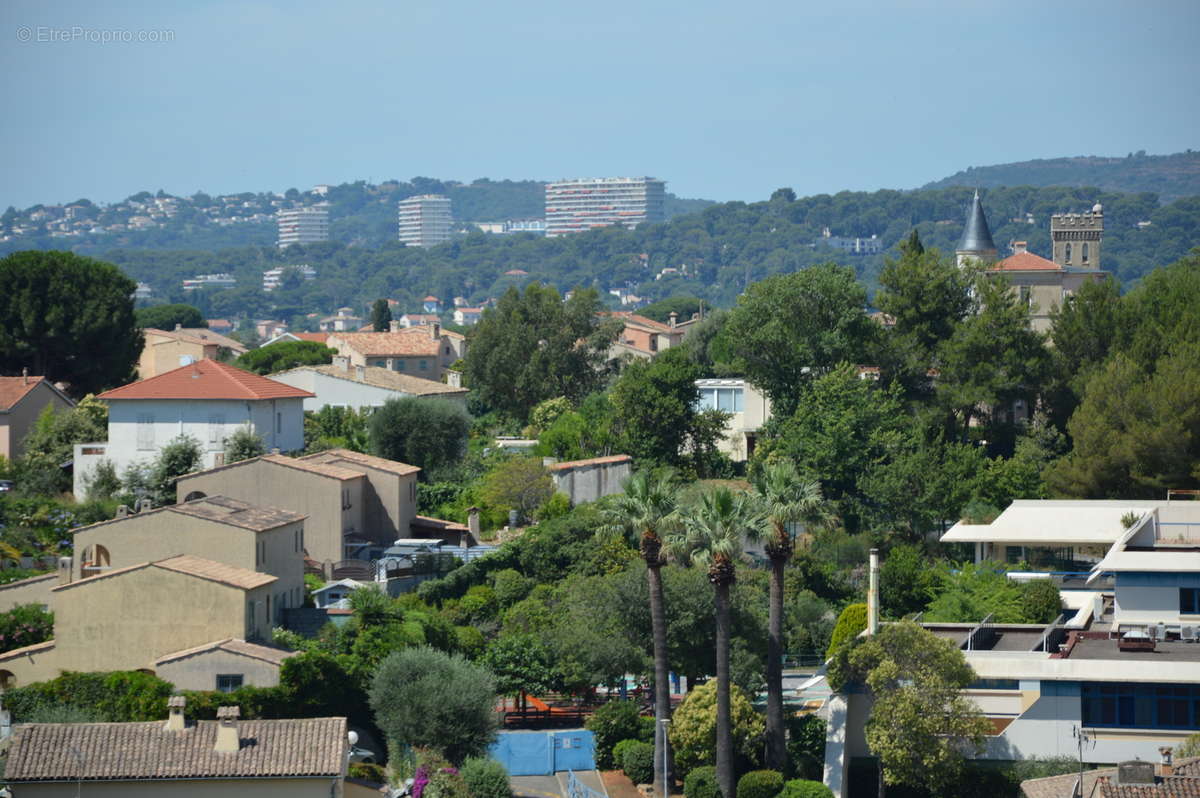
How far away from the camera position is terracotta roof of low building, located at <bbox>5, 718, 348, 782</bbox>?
92.5 ft

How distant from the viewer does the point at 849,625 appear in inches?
1577

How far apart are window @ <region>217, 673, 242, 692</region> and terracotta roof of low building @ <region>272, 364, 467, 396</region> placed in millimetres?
35928

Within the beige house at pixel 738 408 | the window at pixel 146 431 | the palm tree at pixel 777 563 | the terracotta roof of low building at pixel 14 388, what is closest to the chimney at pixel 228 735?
the palm tree at pixel 777 563

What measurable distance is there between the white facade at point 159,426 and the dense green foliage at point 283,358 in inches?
1234

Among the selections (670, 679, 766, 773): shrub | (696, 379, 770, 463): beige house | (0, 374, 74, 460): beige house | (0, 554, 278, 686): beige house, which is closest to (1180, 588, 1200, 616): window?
(670, 679, 766, 773): shrub

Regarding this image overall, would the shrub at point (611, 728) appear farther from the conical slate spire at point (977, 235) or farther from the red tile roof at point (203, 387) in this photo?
the conical slate spire at point (977, 235)

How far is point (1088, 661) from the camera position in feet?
113

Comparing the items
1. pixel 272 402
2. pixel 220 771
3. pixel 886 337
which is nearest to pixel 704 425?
pixel 886 337

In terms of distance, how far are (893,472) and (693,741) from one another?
19280 millimetres

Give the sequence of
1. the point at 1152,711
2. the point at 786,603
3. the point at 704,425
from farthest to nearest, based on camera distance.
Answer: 1. the point at 704,425
2. the point at 786,603
3. the point at 1152,711

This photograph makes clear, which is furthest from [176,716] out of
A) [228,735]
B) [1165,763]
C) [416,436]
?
[416,436]

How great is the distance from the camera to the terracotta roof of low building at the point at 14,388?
58.7 metres

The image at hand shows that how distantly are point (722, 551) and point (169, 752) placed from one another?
11.2 m

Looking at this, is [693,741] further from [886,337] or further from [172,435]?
[886,337]
